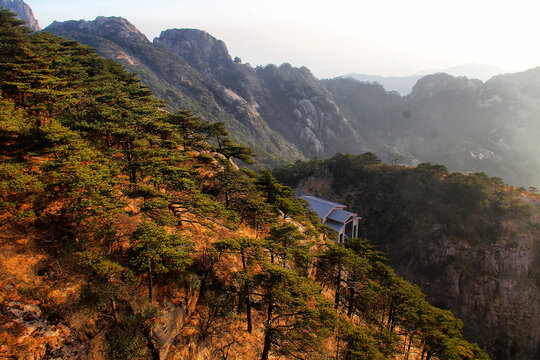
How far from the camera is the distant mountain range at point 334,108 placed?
111m

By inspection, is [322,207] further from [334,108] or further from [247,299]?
[334,108]

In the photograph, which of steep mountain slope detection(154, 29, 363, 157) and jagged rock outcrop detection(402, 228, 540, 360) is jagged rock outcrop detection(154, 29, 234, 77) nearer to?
steep mountain slope detection(154, 29, 363, 157)

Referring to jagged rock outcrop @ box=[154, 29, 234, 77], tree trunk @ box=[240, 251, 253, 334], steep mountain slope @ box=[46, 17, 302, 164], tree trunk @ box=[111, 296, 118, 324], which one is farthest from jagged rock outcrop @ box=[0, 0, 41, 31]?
tree trunk @ box=[240, 251, 253, 334]

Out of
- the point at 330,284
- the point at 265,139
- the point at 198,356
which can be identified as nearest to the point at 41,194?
the point at 198,356

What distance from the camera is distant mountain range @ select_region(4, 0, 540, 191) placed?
110688 millimetres

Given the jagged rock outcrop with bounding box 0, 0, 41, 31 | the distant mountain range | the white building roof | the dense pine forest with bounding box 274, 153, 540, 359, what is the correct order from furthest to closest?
the jagged rock outcrop with bounding box 0, 0, 41, 31 → the distant mountain range → the white building roof → the dense pine forest with bounding box 274, 153, 540, 359

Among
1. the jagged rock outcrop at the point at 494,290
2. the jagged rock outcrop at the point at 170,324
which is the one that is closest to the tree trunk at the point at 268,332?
the jagged rock outcrop at the point at 170,324

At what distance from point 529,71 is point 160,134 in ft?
669

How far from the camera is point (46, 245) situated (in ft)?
34.4

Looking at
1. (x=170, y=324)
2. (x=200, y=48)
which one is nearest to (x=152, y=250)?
(x=170, y=324)

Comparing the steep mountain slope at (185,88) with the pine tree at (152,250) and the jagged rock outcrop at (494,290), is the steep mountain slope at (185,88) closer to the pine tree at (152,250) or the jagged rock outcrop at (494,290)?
the jagged rock outcrop at (494,290)

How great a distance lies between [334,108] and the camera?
155 meters

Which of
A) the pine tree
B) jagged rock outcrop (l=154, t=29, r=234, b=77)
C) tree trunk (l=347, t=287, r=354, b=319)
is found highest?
jagged rock outcrop (l=154, t=29, r=234, b=77)

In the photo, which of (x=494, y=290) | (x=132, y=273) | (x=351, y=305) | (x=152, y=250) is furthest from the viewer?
(x=494, y=290)
